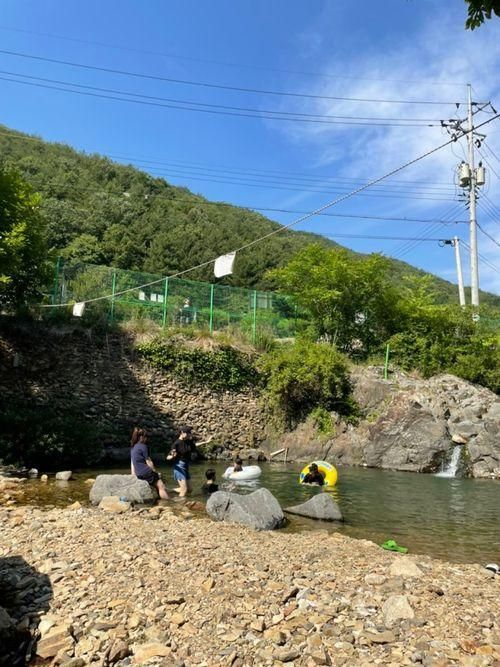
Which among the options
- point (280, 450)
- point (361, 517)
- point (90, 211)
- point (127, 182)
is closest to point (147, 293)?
point (280, 450)

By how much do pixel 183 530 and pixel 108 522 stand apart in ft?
3.95

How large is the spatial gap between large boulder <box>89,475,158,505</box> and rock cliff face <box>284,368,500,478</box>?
32.8ft

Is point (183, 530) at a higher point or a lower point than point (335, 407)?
lower

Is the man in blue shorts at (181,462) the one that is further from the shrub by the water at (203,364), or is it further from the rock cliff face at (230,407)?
the shrub by the water at (203,364)

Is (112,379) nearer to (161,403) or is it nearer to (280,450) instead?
(161,403)

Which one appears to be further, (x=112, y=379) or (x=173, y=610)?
(x=112, y=379)

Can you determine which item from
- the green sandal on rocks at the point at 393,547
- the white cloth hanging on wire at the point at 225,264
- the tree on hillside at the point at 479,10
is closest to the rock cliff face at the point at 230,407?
the white cloth hanging on wire at the point at 225,264

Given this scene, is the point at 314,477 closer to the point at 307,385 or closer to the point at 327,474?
the point at 327,474

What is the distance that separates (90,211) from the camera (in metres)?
48.7

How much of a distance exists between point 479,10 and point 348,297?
70.5ft

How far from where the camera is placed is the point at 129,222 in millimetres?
50969

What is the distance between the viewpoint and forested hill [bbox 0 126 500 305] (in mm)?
44656

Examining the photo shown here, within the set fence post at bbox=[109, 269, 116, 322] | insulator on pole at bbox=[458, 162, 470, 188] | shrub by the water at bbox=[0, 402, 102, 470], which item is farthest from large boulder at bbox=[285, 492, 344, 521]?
insulator on pole at bbox=[458, 162, 470, 188]

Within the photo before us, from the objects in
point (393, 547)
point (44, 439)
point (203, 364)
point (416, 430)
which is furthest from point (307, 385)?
point (393, 547)
